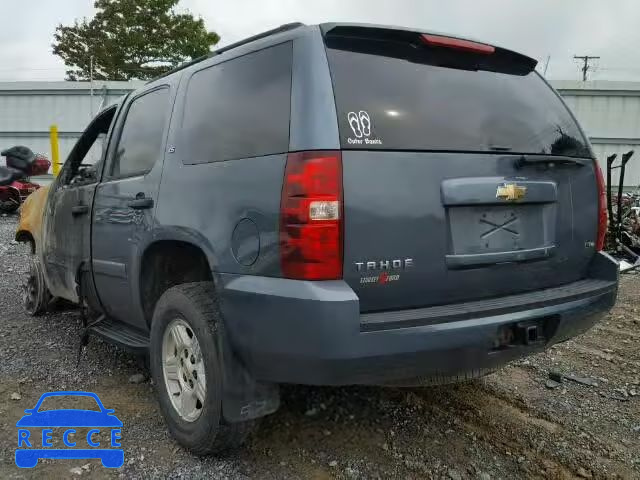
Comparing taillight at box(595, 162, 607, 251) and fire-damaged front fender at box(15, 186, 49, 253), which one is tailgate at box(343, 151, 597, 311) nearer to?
taillight at box(595, 162, 607, 251)

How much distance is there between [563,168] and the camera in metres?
2.75

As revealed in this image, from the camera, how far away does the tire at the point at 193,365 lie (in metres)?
2.45

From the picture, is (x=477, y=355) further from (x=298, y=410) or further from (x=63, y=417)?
(x=63, y=417)

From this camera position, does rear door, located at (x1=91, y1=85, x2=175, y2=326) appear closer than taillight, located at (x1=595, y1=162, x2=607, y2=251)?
No

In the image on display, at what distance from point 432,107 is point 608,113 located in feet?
59.7

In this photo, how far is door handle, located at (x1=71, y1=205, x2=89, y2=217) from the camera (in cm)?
376

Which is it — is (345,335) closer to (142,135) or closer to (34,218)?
(142,135)

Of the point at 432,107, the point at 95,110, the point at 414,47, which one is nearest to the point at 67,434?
the point at 432,107

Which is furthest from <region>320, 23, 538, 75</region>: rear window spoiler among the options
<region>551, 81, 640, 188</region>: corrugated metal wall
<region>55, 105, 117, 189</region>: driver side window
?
<region>551, 81, 640, 188</region>: corrugated metal wall

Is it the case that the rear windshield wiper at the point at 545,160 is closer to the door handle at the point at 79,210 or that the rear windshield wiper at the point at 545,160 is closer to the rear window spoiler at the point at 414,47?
the rear window spoiler at the point at 414,47

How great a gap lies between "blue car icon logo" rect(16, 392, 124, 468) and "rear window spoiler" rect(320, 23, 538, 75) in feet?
7.48

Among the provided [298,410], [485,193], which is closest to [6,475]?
[298,410]

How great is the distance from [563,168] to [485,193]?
63 centimetres

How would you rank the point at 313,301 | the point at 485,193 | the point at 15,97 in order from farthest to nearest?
the point at 15,97 < the point at 485,193 < the point at 313,301
